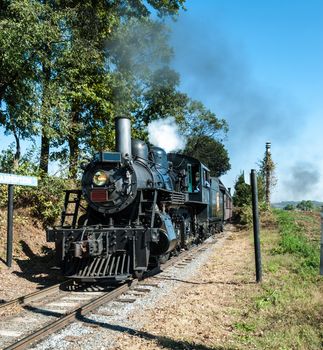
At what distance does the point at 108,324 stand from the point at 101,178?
413cm

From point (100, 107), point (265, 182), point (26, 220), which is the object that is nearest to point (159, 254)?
point (26, 220)

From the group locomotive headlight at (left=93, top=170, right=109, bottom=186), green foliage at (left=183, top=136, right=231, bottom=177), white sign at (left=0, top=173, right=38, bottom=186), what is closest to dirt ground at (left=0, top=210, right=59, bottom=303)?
white sign at (left=0, top=173, right=38, bottom=186)

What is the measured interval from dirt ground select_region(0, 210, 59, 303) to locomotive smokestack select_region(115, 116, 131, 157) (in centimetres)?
310

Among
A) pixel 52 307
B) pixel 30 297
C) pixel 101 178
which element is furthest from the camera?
pixel 101 178

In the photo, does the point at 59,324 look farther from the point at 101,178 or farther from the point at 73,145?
the point at 73,145

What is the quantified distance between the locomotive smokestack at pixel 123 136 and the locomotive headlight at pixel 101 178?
0.76 meters

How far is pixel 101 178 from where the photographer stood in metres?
9.43

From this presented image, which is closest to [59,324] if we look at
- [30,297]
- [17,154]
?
[30,297]

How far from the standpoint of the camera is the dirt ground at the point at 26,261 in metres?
8.70

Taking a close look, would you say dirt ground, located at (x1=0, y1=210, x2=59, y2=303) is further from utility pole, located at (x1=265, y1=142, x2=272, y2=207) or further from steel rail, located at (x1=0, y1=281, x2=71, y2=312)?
utility pole, located at (x1=265, y1=142, x2=272, y2=207)

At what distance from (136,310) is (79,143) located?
13.9 m

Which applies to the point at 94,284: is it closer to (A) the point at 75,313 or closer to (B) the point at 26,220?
(A) the point at 75,313

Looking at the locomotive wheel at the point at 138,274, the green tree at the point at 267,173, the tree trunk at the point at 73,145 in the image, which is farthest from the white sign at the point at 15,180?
the green tree at the point at 267,173

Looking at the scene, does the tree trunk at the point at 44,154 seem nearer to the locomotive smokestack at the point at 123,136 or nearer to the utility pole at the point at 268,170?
the locomotive smokestack at the point at 123,136
